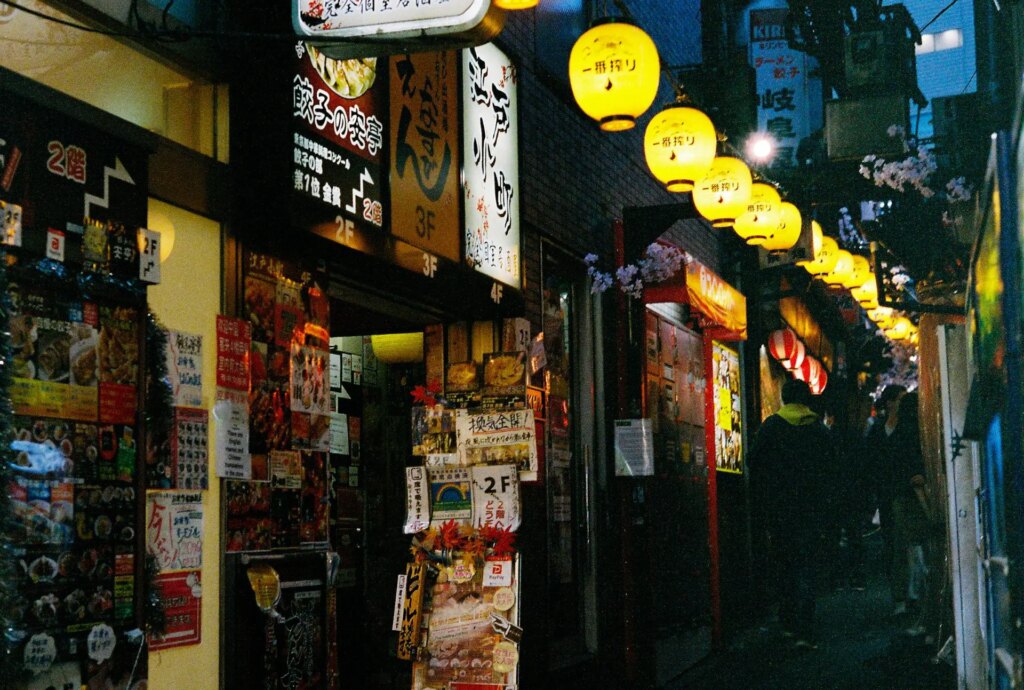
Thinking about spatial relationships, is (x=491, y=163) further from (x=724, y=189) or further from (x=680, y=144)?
(x=724, y=189)

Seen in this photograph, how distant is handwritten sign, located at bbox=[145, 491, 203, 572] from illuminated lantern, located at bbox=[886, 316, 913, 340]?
19.7m

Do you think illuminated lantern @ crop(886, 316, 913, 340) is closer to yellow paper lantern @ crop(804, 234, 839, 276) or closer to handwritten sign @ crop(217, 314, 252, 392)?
yellow paper lantern @ crop(804, 234, 839, 276)

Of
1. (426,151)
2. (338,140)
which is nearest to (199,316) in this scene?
(338,140)

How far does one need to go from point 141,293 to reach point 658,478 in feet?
30.5

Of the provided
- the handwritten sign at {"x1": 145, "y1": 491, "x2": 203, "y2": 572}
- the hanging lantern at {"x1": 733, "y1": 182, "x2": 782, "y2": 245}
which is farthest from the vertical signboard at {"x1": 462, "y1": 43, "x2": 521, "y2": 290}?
the hanging lantern at {"x1": 733, "y1": 182, "x2": 782, "y2": 245}

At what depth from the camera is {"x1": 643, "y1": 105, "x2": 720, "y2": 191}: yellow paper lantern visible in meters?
11.2

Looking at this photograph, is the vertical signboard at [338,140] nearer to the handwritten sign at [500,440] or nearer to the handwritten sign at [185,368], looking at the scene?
the handwritten sign at [185,368]

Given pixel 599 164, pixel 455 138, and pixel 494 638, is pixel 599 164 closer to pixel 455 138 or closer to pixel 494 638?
pixel 455 138

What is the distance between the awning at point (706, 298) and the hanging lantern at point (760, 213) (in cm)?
71

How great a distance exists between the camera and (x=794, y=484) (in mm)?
13906

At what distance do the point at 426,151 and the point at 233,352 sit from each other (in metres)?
2.87

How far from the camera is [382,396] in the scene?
1108 cm

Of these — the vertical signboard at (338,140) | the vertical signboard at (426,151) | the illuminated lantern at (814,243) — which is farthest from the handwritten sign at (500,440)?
the illuminated lantern at (814,243)

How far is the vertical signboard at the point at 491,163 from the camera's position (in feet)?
32.7
